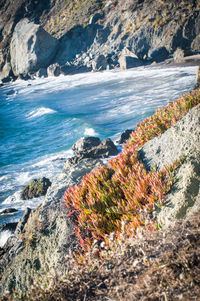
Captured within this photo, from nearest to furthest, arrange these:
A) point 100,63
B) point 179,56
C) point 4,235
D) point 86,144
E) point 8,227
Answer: point 4,235
point 8,227
point 86,144
point 179,56
point 100,63

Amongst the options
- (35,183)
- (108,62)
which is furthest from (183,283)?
(108,62)

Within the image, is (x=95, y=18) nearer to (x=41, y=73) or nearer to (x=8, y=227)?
(x=41, y=73)

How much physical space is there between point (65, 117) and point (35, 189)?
528 inches

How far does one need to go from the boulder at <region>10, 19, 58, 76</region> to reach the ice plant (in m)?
56.1

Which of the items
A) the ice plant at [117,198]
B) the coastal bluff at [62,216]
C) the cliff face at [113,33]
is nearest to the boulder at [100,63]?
the cliff face at [113,33]

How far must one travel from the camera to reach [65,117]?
2272cm

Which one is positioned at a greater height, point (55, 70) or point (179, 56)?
point (55, 70)

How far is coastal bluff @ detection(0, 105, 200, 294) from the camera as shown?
13.0ft

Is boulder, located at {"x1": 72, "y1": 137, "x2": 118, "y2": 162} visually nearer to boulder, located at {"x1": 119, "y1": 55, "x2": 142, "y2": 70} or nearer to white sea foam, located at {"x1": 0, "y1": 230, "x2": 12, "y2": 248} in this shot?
white sea foam, located at {"x1": 0, "y1": 230, "x2": 12, "y2": 248}

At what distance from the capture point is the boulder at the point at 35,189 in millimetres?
10289

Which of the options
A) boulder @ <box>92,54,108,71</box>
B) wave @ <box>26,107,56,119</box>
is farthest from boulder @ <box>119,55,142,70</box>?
wave @ <box>26,107,56,119</box>

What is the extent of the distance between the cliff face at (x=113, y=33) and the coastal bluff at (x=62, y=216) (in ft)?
105

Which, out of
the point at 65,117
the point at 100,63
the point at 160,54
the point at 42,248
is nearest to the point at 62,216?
the point at 42,248

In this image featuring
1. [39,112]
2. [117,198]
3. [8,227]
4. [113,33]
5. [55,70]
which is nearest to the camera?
[117,198]
